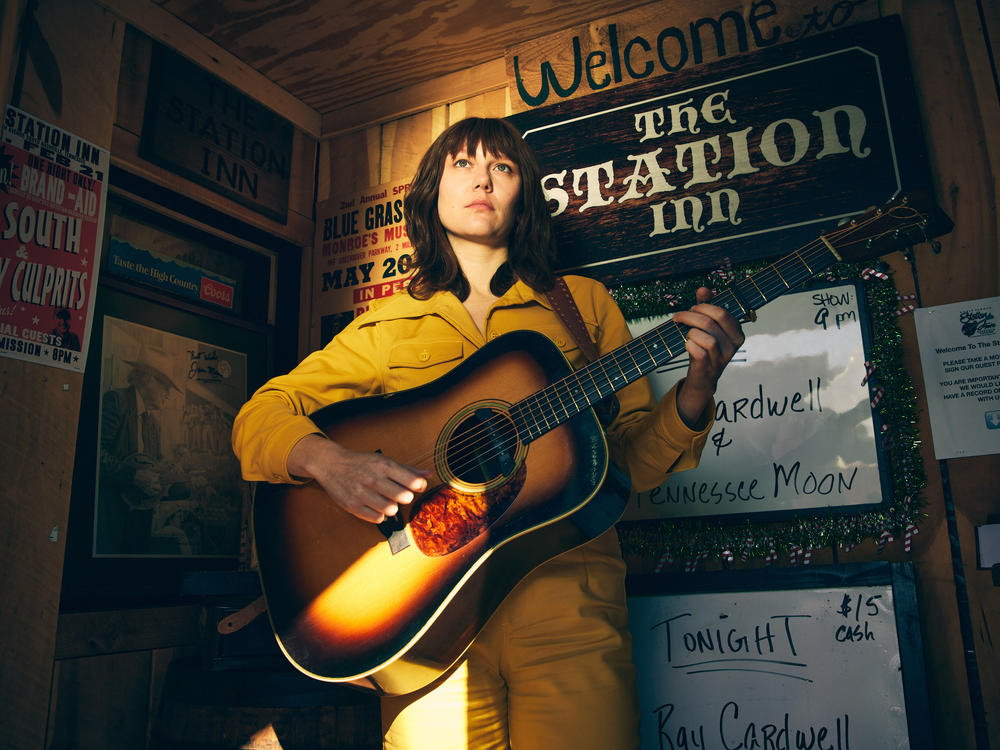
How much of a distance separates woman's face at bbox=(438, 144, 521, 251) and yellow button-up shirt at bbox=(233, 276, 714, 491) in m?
0.18

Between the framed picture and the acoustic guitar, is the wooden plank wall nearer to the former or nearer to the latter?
Answer: the framed picture

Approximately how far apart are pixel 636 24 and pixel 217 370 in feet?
5.93

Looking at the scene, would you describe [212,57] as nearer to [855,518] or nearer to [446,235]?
[446,235]

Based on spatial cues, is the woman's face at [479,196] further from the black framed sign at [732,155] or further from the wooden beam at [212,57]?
the wooden beam at [212,57]

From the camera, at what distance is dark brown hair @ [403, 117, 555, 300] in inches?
68.1

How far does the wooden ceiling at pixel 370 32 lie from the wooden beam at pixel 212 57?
25mm

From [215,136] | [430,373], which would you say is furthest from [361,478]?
[215,136]

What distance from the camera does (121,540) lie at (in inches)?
76.1

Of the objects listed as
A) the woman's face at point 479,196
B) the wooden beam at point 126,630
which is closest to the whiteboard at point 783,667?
the woman's face at point 479,196

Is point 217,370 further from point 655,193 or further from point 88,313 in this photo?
point 655,193

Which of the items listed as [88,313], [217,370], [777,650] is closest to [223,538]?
[217,370]

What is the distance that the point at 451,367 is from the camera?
1.55 meters

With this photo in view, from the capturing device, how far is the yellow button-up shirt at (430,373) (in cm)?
138

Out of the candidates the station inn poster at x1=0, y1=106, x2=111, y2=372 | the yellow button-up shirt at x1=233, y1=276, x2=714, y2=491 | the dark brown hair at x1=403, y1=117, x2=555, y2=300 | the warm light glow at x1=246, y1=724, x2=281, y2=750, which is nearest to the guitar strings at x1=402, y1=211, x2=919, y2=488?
the yellow button-up shirt at x1=233, y1=276, x2=714, y2=491
